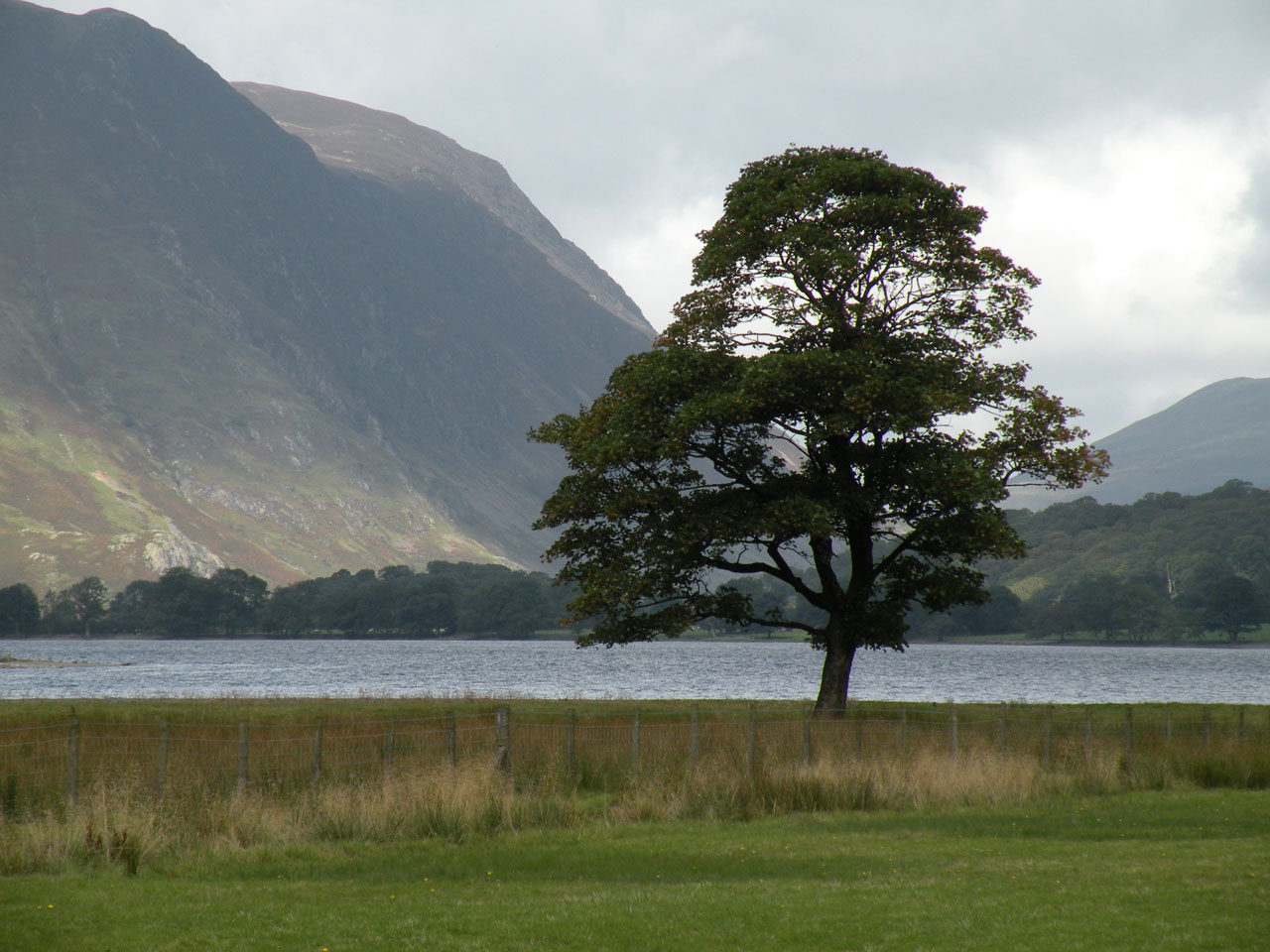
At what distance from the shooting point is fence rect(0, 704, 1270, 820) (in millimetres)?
25391

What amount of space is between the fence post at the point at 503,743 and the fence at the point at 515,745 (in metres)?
0.03

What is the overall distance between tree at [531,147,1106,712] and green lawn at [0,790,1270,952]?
1445cm

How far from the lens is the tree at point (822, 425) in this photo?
118 ft

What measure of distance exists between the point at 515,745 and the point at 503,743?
6.22 metres

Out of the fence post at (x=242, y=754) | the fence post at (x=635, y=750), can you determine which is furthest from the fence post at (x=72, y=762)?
the fence post at (x=635, y=750)

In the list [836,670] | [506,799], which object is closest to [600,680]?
[836,670]

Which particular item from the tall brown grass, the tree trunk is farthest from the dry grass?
the tree trunk

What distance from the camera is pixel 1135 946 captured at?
1324 cm

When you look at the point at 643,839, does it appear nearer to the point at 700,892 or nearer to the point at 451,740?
the point at 700,892

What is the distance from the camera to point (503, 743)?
2556 centimetres

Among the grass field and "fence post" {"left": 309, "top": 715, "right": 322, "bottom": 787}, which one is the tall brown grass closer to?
the grass field

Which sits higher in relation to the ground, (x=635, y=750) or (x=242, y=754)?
(x=242, y=754)

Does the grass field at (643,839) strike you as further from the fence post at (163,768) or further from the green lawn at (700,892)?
the fence post at (163,768)

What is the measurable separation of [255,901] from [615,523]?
24.7m
